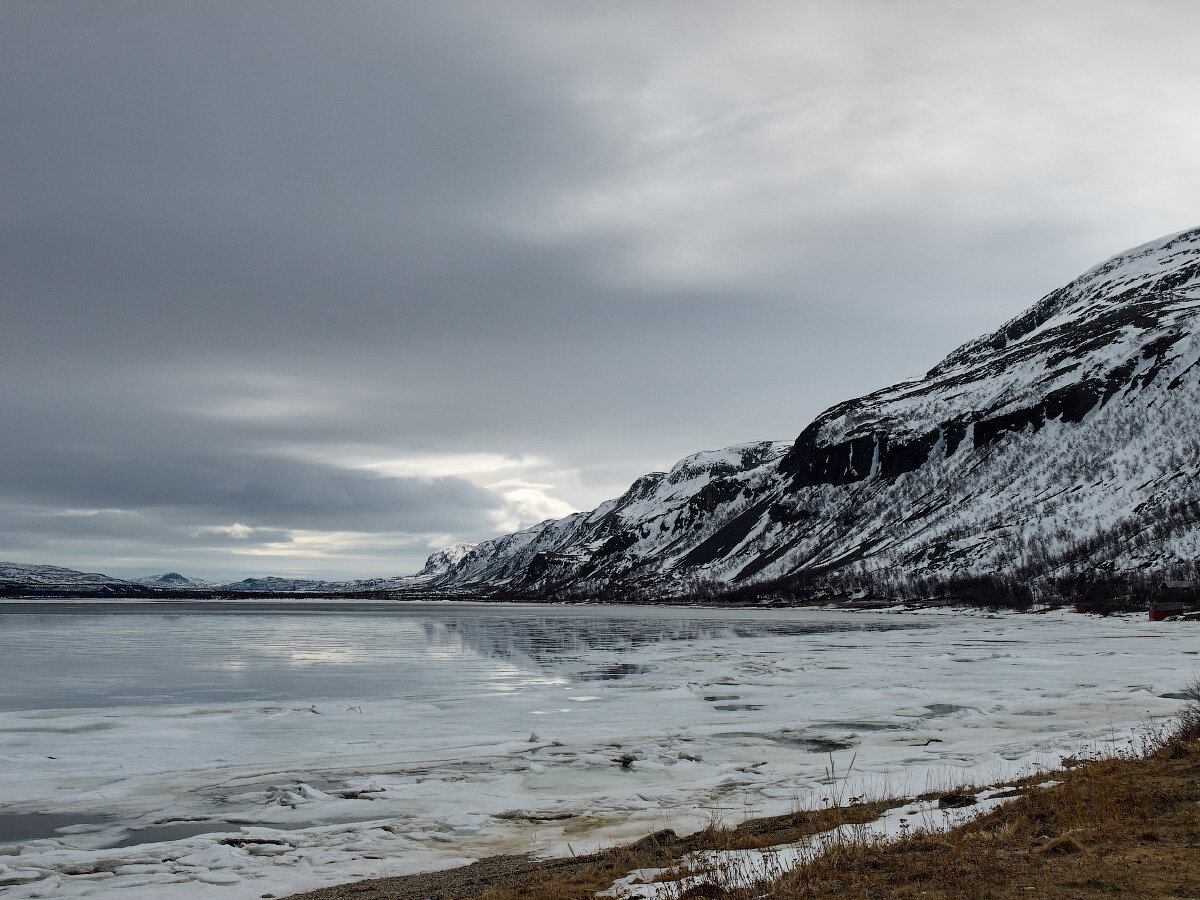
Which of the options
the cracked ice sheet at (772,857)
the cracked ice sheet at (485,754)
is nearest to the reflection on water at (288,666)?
the cracked ice sheet at (485,754)

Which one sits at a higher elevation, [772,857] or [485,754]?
[772,857]

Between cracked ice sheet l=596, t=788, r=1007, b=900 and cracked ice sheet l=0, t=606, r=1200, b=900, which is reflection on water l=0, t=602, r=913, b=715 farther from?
cracked ice sheet l=596, t=788, r=1007, b=900

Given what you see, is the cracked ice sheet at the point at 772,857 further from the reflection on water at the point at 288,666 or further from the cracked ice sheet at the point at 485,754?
the reflection on water at the point at 288,666

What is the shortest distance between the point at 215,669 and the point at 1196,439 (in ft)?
539

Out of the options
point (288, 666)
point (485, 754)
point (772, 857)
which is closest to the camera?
point (772, 857)

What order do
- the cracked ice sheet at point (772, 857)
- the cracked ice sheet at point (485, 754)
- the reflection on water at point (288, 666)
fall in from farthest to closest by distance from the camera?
1. the reflection on water at point (288, 666)
2. the cracked ice sheet at point (485, 754)
3. the cracked ice sheet at point (772, 857)

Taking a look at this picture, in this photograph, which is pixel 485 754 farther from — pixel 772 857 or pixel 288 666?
pixel 288 666

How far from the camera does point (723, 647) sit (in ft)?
171

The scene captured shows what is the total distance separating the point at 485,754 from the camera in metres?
18.8

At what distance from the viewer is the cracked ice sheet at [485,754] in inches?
486

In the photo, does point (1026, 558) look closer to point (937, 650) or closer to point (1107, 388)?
point (1107, 388)

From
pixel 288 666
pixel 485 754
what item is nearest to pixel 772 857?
pixel 485 754

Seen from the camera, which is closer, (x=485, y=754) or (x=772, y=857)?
(x=772, y=857)

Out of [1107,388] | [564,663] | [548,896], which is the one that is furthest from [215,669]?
[1107,388]
